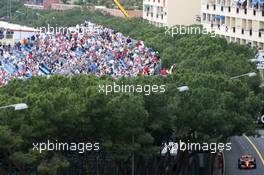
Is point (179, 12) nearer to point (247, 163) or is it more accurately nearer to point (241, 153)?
point (241, 153)

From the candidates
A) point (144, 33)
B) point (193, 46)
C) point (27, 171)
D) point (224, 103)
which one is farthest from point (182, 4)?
point (27, 171)

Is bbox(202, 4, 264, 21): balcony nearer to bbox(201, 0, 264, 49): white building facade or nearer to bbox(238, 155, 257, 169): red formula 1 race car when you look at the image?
bbox(201, 0, 264, 49): white building facade

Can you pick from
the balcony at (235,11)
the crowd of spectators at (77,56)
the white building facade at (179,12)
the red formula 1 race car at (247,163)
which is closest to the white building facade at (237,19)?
the balcony at (235,11)

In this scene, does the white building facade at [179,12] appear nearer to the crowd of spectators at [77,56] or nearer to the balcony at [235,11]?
the balcony at [235,11]

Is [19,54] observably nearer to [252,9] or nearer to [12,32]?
[12,32]

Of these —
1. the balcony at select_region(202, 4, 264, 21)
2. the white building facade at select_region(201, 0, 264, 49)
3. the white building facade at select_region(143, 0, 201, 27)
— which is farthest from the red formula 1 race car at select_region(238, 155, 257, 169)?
the white building facade at select_region(143, 0, 201, 27)
